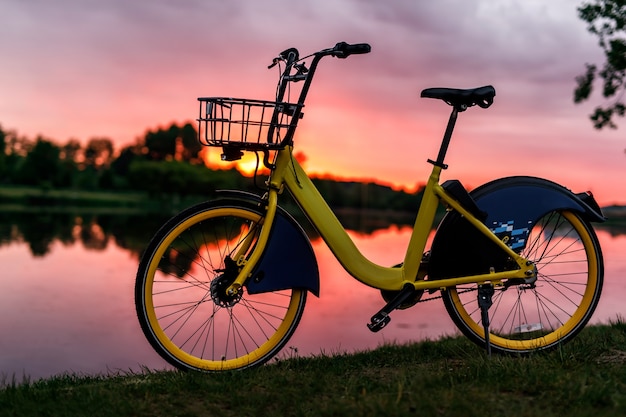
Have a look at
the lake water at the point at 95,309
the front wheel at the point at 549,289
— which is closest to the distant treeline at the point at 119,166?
the lake water at the point at 95,309

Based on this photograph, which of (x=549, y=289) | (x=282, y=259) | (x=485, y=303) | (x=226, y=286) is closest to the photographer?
(x=226, y=286)

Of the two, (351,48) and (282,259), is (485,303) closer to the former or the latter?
(282,259)

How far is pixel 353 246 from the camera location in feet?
13.2

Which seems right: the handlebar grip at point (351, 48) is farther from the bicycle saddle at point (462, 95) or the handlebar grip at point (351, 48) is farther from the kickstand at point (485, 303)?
the kickstand at point (485, 303)

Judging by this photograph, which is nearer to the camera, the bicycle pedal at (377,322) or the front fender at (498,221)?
the bicycle pedal at (377,322)

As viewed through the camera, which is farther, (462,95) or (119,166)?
(119,166)

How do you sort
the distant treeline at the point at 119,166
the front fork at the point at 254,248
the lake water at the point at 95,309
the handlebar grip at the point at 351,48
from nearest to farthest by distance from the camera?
1. the handlebar grip at the point at 351,48
2. the front fork at the point at 254,248
3. the lake water at the point at 95,309
4. the distant treeline at the point at 119,166

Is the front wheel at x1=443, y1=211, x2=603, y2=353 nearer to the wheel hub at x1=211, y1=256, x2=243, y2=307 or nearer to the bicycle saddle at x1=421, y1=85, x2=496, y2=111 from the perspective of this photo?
the bicycle saddle at x1=421, y1=85, x2=496, y2=111

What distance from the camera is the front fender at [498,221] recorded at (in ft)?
13.5

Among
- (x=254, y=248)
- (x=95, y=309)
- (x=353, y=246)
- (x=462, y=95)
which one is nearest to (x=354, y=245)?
(x=353, y=246)

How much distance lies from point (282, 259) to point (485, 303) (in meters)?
1.34

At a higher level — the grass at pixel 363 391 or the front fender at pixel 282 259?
the front fender at pixel 282 259

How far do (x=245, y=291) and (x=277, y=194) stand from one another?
2.05 feet

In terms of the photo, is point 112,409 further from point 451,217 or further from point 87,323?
point 87,323
